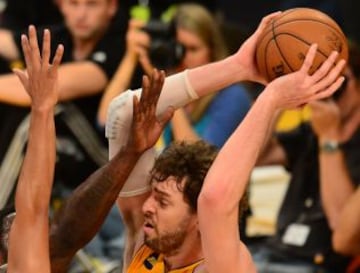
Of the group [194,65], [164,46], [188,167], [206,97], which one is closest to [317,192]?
[206,97]

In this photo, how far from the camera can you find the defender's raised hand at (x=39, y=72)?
3377mm

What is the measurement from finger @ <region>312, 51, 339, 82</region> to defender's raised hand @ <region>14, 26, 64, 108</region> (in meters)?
0.74

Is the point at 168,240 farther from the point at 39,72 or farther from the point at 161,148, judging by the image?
the point at 161,148

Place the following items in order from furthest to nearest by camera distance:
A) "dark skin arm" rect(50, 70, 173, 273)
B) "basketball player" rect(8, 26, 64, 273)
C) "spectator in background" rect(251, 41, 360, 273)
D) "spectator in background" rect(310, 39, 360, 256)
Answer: "spectator in background" rect(251, 41, 360, 273)
"spectator in background" rect(310, 39, 360, 256)
"dark skin arm" rect(50, 70, 173, 273)
"basketball player" rect(8, 26, 64, 273)

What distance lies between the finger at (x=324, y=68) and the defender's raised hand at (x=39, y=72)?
2.43 feet

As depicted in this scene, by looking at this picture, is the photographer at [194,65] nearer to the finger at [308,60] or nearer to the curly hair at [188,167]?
the curly hair at [188,167]

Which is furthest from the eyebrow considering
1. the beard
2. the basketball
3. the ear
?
the ear

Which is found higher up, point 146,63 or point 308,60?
point 308,60

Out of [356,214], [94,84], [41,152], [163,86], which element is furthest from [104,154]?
[41,152]

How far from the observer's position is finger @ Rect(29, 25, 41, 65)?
11.0 ft

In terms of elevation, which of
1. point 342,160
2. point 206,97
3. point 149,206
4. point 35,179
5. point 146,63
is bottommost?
point 342,160

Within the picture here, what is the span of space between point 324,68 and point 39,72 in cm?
83

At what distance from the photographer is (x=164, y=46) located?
5.85 metres

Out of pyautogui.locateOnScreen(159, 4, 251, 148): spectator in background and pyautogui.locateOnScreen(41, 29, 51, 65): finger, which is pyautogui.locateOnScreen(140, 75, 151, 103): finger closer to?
pyautogui.locateOnScreen(41, 29, 51, 65): finger
